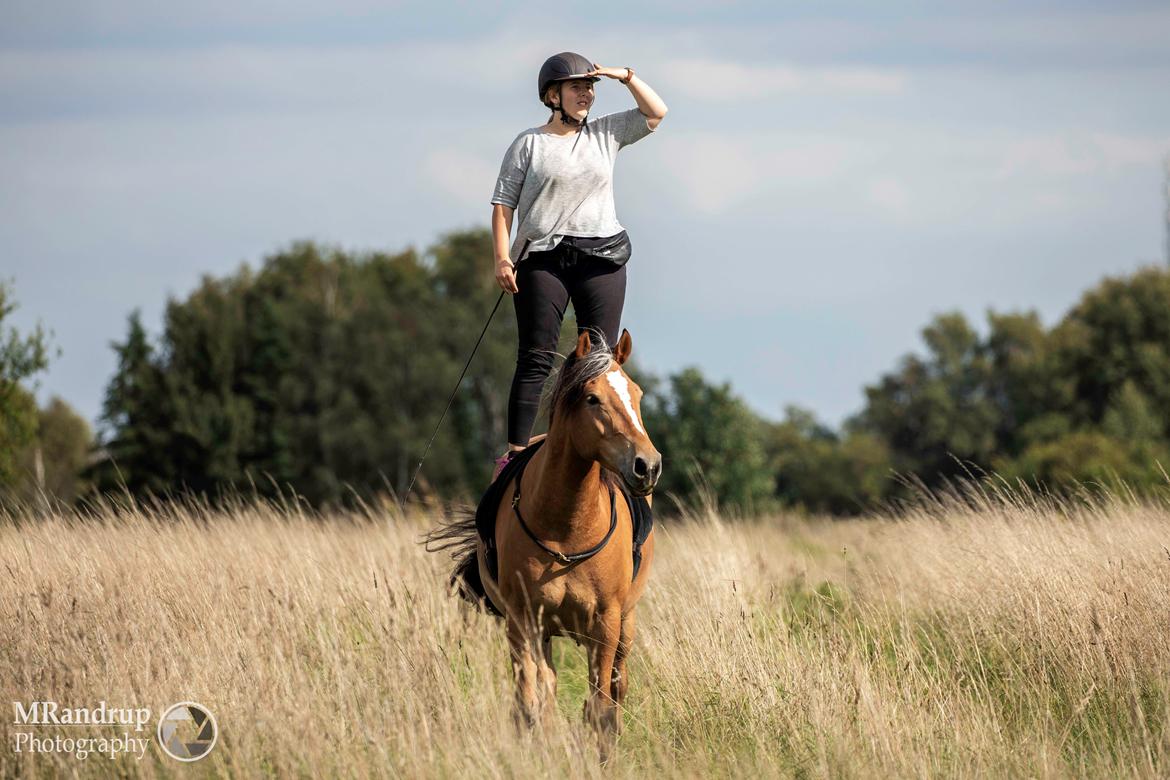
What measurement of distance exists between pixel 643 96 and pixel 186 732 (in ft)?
12.4

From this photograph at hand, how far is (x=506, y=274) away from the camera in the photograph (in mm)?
6410

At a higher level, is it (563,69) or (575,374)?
(563,69)

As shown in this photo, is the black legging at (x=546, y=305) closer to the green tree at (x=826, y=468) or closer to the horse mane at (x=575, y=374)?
the horse mane at (x=575, y=374)

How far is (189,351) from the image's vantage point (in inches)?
2186

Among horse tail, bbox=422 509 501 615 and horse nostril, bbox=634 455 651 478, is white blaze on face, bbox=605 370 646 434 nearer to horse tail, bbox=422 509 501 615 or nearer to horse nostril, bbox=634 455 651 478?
horse nostril, bbox=634 455 651 478

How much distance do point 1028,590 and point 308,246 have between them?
61805 millimetres

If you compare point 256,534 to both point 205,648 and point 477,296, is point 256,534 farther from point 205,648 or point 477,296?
point 477,296

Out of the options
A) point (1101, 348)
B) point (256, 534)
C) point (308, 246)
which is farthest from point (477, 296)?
Answer: point (256, 534)

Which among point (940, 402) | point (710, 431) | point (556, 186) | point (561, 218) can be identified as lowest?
point (940, 402)

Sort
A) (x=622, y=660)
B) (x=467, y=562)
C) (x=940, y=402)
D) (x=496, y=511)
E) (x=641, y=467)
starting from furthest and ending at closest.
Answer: (x=940, y=402), (x=467, y=562), (x=496, y=511), (x=622, y=660), (x=641, y=467)

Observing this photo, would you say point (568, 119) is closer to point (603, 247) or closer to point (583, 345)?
point (603, 247)

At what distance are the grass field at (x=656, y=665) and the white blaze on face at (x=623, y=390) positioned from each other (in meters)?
1.27

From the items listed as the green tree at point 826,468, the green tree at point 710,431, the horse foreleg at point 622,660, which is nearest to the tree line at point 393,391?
the green tree at point 710,431

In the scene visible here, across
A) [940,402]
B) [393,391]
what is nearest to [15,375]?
[393,391]
